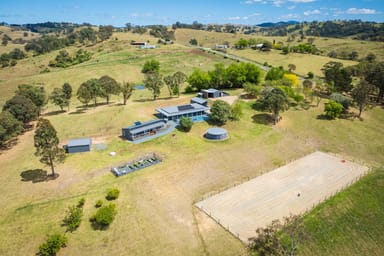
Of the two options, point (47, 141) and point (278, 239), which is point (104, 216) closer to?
point (47, 141)

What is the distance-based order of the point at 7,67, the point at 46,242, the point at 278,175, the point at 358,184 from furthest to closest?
the point at 7,67, the point at 278,175, the point at 358,184, the point at 46,242

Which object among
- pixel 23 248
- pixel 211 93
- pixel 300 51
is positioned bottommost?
pixel 23 248

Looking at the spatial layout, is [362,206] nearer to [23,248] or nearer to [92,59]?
[23,248]

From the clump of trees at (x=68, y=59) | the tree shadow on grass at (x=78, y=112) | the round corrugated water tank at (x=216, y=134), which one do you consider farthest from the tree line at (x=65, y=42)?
the round corrugated water tank at (x=216, y=134)

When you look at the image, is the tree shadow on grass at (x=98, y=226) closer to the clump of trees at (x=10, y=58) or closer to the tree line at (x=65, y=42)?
the clump of trees at (x=10, y=58)

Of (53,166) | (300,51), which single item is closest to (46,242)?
(53,166)
